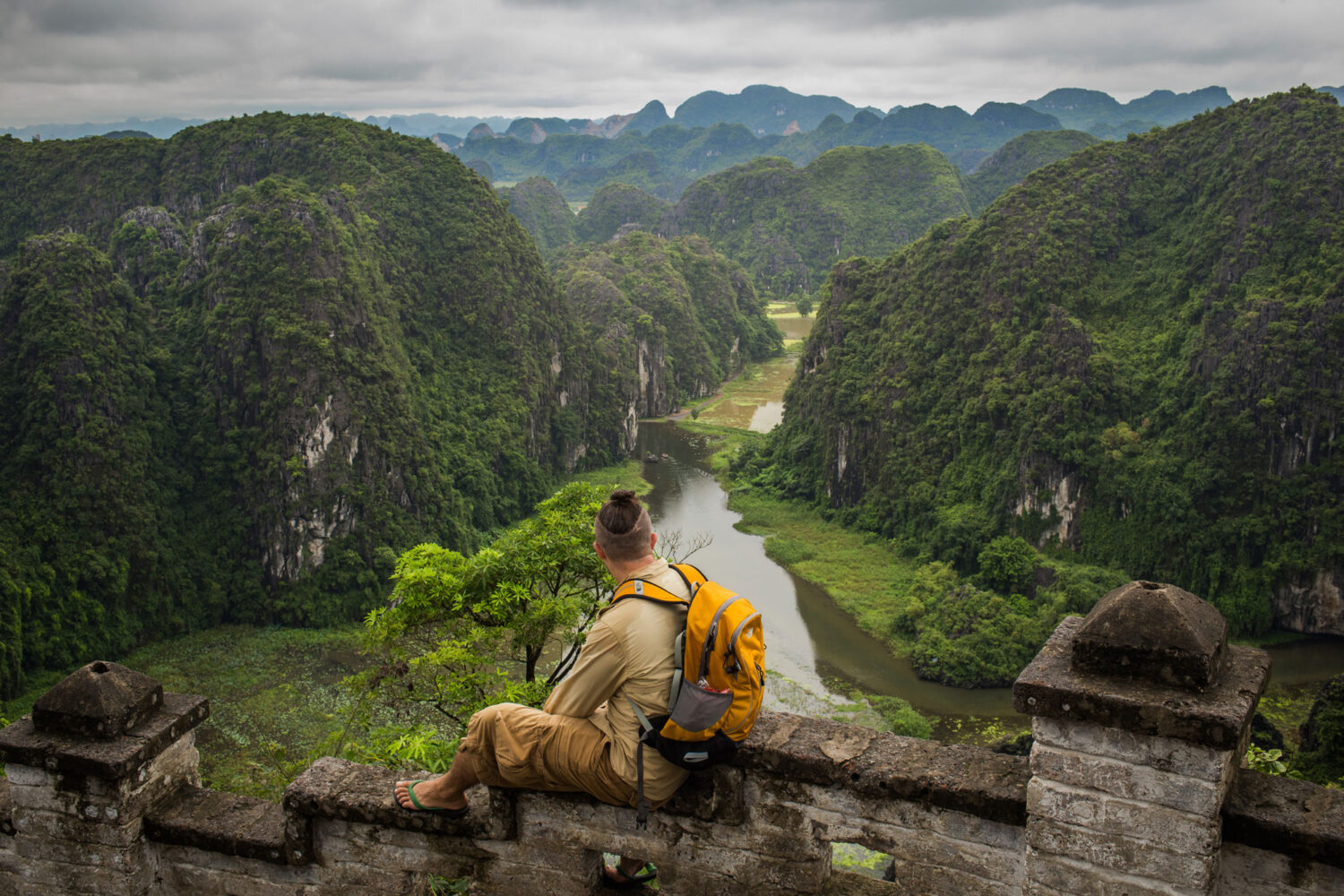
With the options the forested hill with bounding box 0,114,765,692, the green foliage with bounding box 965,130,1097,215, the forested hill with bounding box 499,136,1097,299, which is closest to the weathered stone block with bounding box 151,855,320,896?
the forested hill with bounding box 0,114,765,692

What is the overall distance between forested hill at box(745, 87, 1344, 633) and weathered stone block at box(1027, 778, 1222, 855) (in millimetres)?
35187

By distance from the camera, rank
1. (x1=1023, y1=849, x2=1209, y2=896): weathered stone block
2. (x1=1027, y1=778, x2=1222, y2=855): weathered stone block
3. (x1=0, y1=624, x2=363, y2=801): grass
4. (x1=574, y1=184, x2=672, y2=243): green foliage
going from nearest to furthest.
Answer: (x1=1027, y1=778, x2=1222, y2=855): weathered stone block < (x1=1023, y1=849, x2=1209, y2=896): weathered stone block < (x1=0, y1=624, x2=363, y2=801): grass < (x1=574, y1=184, x2=672, y2=243): green foliage

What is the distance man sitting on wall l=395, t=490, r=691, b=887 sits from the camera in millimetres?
3971

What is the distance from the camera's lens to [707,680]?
154 inches

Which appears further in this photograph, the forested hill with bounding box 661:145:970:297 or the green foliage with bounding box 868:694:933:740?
the forested hill with bounding box 661:145:970:297

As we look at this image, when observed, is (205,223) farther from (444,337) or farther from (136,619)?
(136,619)

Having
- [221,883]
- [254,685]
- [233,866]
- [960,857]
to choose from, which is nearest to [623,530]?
[960,857]

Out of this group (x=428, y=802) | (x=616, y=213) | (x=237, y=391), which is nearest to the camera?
(x=428, y=802)

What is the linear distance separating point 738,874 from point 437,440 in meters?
46.2

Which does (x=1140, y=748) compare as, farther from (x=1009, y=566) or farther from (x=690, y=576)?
(x=1009, y=566)

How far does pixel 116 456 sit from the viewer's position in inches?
1455

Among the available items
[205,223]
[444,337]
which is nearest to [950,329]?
[444,337]

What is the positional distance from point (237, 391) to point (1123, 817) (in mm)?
43630

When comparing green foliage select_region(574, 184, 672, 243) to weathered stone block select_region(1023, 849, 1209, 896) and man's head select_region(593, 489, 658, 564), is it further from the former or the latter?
weathered stone block select_region(1023, 849, 1209, 896)
